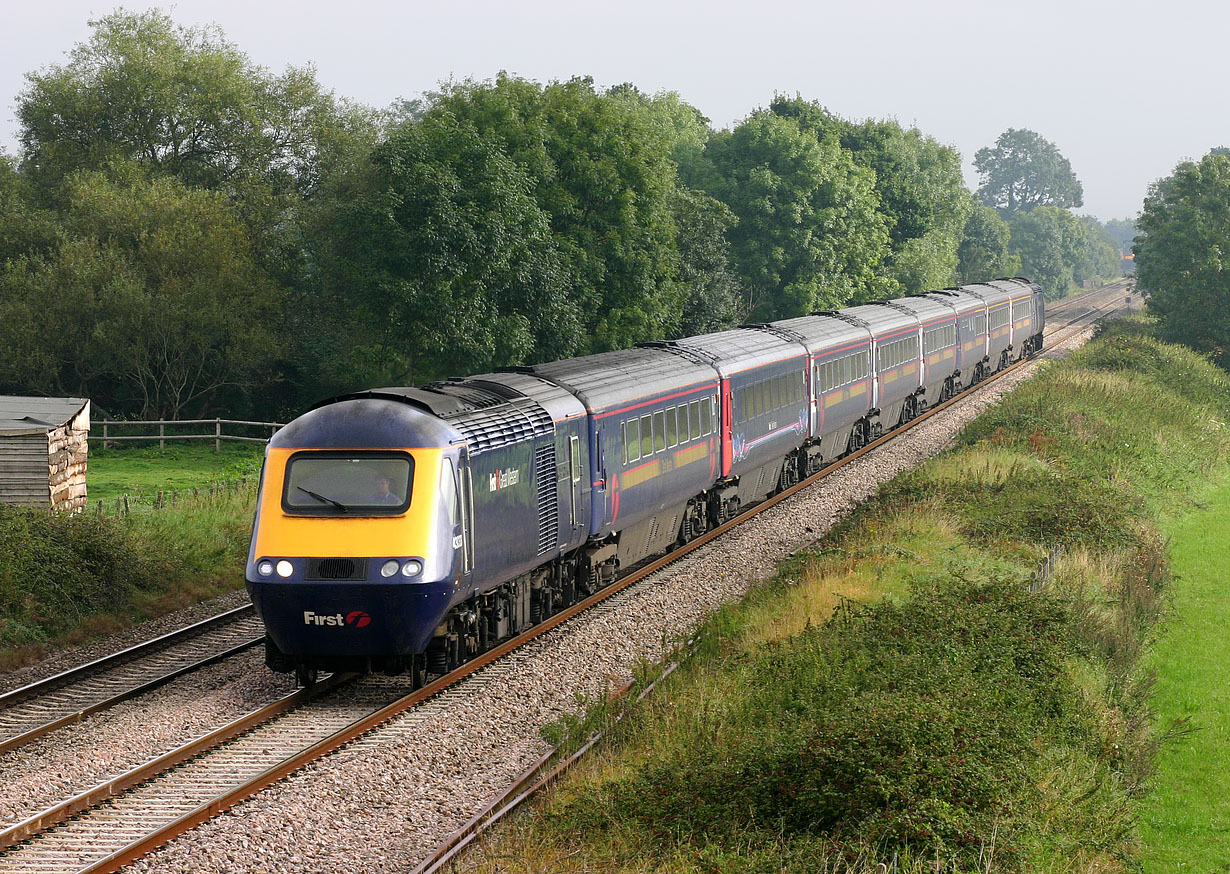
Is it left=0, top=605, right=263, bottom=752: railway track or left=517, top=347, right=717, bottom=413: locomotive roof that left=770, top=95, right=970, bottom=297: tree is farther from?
left=0, top=605, right=263, bottom=752: railway track

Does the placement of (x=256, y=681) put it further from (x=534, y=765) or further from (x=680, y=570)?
(x=680, y=570)

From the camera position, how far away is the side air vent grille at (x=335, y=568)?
44.8 feet

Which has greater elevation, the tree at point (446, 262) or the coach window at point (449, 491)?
the tree at point (446, 262)

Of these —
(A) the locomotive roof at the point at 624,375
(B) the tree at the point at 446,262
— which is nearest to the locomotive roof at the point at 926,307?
(B) the tree at the point at 446,262

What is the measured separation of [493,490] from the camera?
15.3 m

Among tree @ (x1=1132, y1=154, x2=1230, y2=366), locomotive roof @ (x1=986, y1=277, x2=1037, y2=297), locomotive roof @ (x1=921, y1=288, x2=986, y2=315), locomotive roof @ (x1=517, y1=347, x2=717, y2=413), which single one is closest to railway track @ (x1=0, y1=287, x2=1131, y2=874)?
locomotive roof @ (x1=517, y1=347, x2=717, y2=413)

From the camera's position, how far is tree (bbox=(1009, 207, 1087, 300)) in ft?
437

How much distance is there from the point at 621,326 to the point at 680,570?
25764 mm

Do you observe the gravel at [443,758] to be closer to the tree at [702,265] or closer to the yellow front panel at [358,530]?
the yellow front panel at [358,530]

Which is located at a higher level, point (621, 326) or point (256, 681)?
point (621, 326)

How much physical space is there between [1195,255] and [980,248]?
52.7 metres

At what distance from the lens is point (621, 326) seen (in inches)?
1836

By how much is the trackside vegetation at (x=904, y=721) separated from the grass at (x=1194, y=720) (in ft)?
1.49

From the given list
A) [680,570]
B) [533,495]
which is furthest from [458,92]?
A: [533,495]
